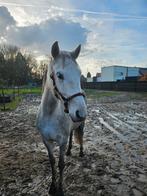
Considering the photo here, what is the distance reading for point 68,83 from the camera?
285 centimetres

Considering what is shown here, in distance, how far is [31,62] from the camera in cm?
6800

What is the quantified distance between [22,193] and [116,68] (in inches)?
2561

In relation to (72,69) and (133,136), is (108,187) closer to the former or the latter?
(72,69)

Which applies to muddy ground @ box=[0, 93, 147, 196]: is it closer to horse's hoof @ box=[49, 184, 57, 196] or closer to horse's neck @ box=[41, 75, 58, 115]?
horse's hoof @ box=[49, 184, 57, 196]

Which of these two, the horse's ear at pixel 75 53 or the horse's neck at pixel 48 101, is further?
the horse's neck at pixel 48 101

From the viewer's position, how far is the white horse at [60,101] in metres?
2.79

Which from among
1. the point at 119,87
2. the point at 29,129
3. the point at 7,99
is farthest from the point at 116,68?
the point at 29,129

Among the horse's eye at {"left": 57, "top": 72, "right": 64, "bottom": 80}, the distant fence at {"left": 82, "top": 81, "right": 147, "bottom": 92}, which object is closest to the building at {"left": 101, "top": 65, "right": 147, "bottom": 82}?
the distant fence at {"left": 82, "top": 81, "right": 147, "bottom": 92}

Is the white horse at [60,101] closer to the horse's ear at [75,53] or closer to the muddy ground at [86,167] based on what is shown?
the horse's ear at [75,53]

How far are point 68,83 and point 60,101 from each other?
2.29 feet

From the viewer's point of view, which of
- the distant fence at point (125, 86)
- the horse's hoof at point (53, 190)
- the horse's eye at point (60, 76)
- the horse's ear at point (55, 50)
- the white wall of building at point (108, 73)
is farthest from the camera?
the white wall of building at point (108, 73)

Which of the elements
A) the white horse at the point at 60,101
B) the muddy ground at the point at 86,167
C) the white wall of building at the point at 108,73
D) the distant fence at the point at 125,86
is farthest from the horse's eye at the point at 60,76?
the white wall of building at the point at 108,73

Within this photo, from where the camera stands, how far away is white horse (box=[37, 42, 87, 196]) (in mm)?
2787

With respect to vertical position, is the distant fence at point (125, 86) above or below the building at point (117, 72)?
below
